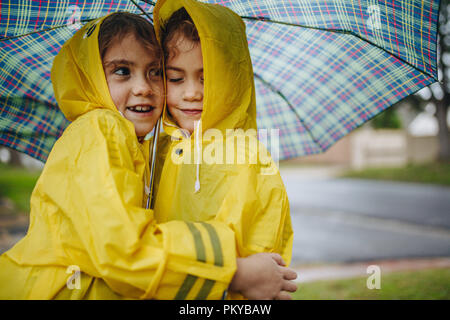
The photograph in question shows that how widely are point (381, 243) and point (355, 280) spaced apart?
217 centimetres

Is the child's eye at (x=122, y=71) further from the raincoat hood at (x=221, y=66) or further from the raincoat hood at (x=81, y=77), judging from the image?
the raincoat hood at (x=221, y=66)

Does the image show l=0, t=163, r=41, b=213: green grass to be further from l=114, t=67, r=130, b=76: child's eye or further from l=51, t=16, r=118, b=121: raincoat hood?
l=114, t=67, r=130, b=76: child's eye

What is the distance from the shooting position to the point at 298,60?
259cm

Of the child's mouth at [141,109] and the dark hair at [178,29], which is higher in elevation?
the dark hair at [178,29]

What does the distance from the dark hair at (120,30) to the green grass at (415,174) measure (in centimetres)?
1465

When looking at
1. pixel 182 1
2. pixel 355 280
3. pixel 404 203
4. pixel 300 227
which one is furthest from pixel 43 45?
pixel 404 203

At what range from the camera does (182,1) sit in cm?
196

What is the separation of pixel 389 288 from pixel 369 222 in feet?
14.1

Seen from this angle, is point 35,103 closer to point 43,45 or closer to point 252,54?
point 43,45

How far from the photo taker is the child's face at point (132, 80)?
1929mm

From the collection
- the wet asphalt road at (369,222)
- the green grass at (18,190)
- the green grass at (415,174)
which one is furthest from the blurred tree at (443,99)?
the green grass at (18,190)

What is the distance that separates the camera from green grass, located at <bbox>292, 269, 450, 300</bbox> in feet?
13.7

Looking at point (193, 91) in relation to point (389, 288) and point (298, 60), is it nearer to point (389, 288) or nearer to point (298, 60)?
point (298, 60)

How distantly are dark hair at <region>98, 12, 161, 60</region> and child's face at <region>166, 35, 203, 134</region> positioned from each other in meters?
0.13
